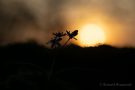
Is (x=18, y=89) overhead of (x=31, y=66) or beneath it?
beneath

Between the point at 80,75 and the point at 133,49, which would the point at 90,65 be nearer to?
the point at 80,75

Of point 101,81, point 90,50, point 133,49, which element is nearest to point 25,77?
point 101,81

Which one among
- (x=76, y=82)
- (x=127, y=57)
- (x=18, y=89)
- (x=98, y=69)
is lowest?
(x=18, y=89)

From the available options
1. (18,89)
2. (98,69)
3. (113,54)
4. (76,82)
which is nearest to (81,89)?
(76,82)

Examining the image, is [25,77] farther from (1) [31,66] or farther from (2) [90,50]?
(2) [90,50]

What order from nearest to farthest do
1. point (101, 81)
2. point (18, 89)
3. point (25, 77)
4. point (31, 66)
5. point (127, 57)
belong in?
point (18, 89)
point (25, 77)
point (101, 81)
point (31, 66)
point (127, 57)

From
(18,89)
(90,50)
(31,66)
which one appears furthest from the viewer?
(90,50)

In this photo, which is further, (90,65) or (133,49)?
(133,49)
